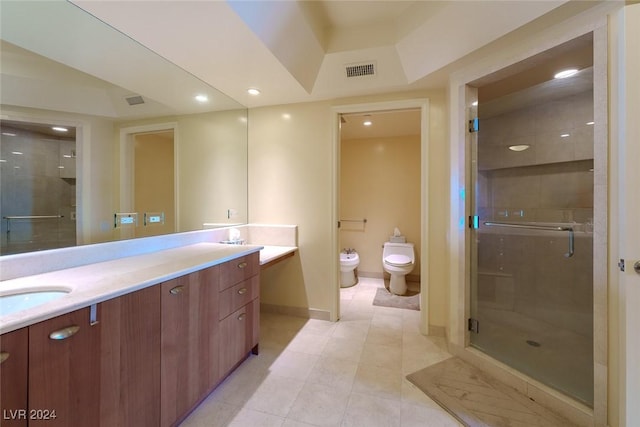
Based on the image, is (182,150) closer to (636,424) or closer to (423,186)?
(423,186)

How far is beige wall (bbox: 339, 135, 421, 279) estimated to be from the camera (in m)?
3.89

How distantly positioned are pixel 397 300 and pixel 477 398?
1.61 meters

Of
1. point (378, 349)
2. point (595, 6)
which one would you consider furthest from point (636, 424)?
point (595, 6)

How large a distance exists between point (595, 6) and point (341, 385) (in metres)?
2.57

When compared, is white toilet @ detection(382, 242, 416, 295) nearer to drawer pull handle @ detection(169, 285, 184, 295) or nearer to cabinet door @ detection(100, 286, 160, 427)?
drawer pull handle @ detection(169, 285, 184, 295)

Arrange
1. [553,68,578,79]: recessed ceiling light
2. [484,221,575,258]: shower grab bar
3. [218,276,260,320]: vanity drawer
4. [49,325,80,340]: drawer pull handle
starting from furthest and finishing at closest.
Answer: [484,221,575,258]: shower grab bar < [553,68,578,79]: recessed ceiling light < [218,276,260,320]: vanity drawer < [49,325,80,340]: drawer pull handle

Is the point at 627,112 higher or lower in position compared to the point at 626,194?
higher

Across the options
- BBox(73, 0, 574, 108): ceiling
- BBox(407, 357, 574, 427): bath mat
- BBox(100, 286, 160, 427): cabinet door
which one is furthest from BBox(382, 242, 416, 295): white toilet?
BBox(100, 286, 160, 427): cabinet door

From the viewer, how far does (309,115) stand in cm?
256

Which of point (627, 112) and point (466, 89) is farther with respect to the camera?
point (466, 89)

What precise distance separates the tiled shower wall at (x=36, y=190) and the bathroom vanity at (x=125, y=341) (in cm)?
20

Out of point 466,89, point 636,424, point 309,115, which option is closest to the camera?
point 636,424

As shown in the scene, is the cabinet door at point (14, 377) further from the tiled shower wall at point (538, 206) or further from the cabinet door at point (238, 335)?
the tiled shower wall at point (538, 206)

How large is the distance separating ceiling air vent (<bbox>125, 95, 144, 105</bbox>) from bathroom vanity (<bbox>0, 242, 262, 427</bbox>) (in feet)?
3.50
